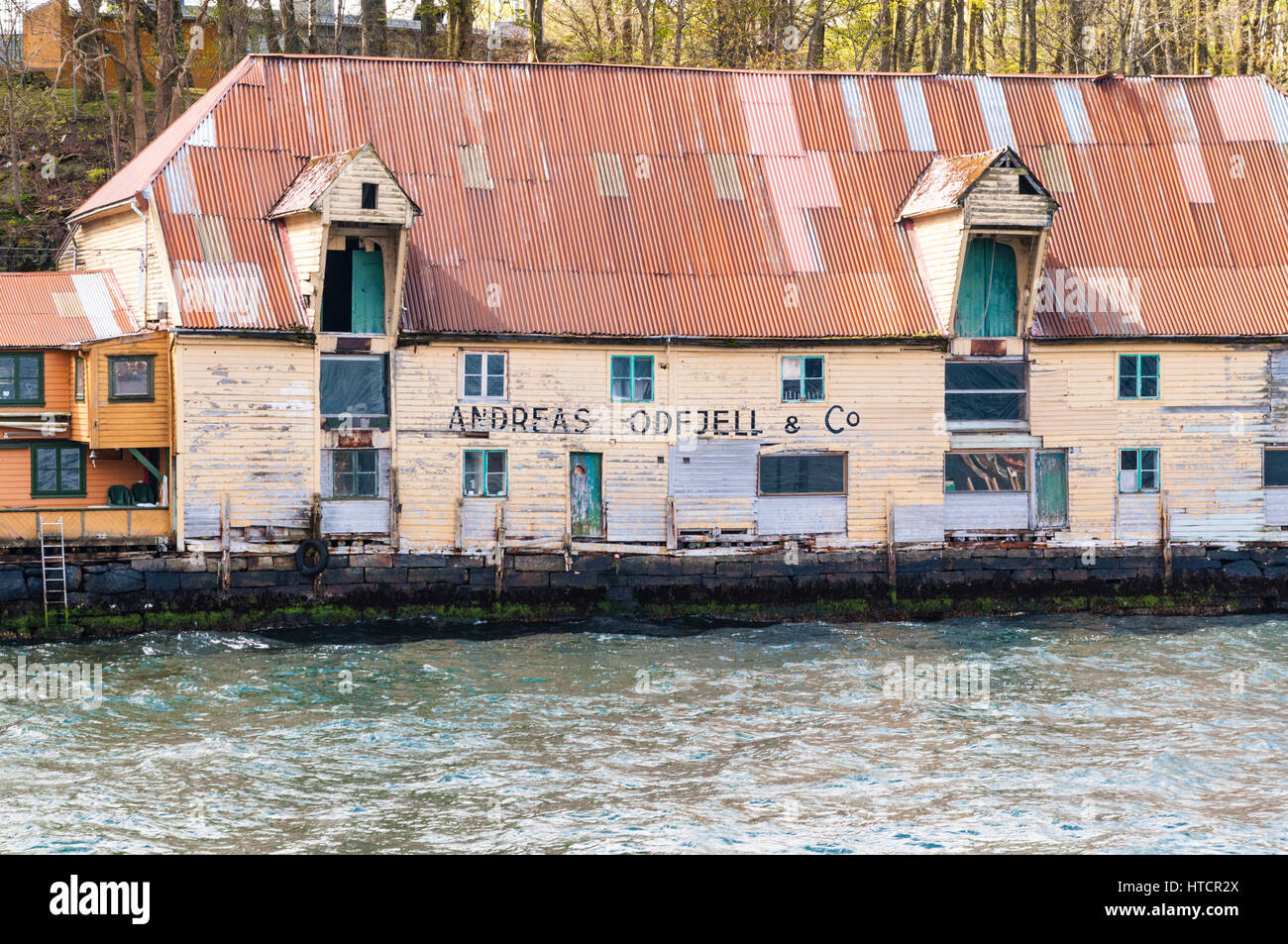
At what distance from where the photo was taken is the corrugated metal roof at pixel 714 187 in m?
34.4

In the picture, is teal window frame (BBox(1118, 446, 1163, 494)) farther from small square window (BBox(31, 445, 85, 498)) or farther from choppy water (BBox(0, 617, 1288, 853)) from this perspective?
small square window (BBox(31, 445, 85, 498))

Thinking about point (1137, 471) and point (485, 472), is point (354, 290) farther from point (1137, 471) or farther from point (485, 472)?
point (1137, 471)

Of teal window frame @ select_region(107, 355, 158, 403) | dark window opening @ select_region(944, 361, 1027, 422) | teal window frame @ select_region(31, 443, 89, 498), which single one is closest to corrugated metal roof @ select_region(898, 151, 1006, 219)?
dark window opening @ select_region(944, 361, 1027, 422)

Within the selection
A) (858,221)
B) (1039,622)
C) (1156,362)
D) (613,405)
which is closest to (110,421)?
(613,405)

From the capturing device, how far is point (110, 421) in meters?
32.1

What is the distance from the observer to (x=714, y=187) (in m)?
37.2

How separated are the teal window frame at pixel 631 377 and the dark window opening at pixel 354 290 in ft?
15.9

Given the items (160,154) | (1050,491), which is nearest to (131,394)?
(160,154)

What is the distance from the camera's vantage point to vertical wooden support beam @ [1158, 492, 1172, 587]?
3550 cm

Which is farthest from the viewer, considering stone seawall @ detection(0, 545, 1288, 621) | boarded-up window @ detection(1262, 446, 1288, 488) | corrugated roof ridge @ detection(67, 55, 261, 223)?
boarded-up window @ detection(1262, 446, 1288, 488)

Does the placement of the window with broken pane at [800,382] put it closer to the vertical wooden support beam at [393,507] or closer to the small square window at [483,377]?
the small square window at [483,377]

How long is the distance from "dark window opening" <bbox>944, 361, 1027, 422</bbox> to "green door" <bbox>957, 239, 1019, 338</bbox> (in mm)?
697

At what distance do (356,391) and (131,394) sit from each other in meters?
4.35

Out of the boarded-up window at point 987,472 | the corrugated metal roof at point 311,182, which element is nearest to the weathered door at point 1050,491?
the boarded-up window at point 987,472
